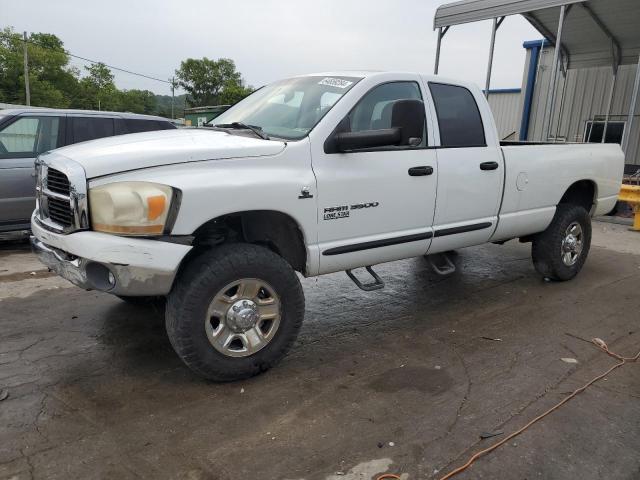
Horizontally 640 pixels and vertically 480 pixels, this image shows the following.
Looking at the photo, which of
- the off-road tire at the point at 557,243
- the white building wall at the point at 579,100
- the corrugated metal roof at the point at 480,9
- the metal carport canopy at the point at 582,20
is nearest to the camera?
the off-road tire at the point at 557,243

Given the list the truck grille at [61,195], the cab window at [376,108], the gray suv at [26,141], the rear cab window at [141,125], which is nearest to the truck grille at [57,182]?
the truck grille at [61,195]

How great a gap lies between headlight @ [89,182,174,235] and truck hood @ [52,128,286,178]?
0.11 m

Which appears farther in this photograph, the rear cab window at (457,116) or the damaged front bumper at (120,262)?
the rear cab window at (457,116)

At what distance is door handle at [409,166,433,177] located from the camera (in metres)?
3.88

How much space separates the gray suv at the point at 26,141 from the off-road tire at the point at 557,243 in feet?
19.3

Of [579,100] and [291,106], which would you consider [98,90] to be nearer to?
[579,100]

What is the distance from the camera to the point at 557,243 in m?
5.41

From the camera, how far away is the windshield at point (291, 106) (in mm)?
3625

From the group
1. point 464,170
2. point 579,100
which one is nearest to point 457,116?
point 464,170

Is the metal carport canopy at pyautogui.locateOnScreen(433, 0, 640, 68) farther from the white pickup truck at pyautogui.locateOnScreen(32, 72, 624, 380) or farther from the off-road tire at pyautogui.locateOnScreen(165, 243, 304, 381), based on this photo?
the off-road tire at pyautogui.locateOnScreen(165, 243, 304, 381)

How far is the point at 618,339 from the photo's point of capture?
13.7ft

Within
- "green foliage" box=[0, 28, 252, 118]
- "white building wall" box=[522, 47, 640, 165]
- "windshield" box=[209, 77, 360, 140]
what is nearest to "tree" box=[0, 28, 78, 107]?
"green foliage" box=[0, 28, 252, 118]

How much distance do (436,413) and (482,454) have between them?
16.3 inches

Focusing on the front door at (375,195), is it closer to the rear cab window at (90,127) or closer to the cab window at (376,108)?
the cab window at (376,108)
